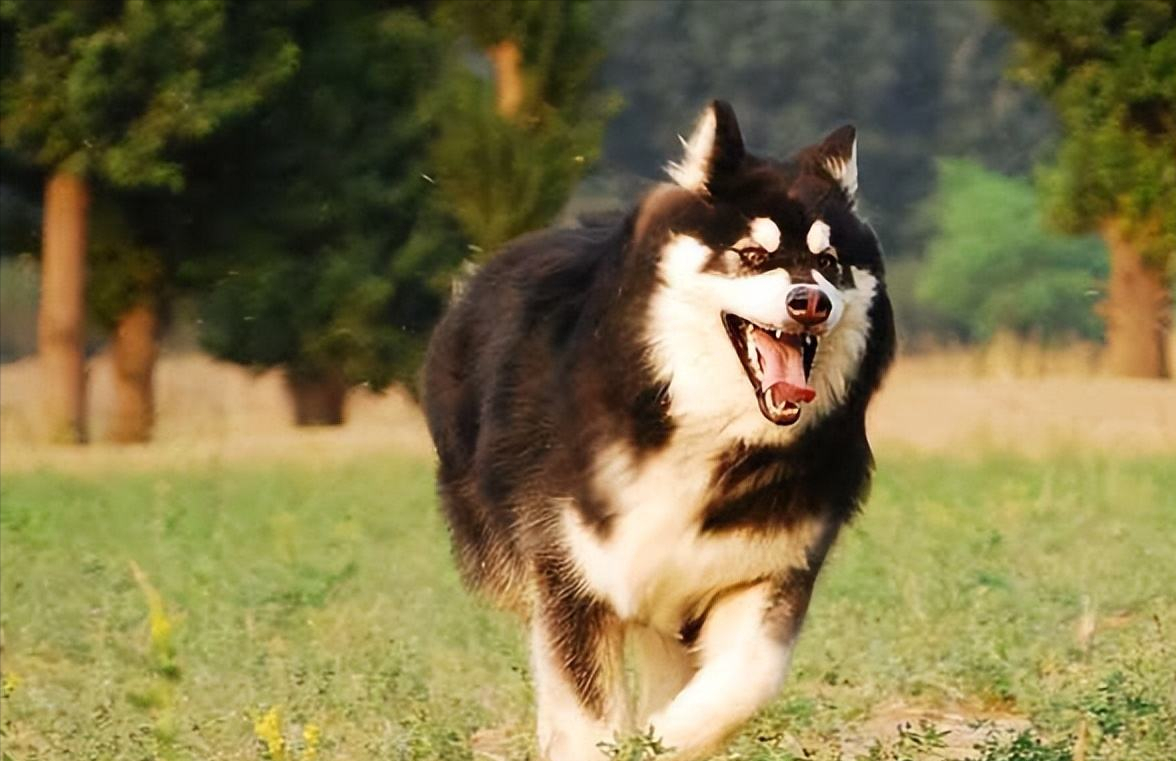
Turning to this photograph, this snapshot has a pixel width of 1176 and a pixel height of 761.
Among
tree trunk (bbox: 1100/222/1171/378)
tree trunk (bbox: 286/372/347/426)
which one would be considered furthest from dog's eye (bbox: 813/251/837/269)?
tree trunk (bbox: 286/372/347/426)

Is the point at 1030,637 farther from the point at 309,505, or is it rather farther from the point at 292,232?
the point at 292,232

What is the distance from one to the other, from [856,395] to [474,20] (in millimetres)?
17594

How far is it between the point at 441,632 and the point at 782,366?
425cm

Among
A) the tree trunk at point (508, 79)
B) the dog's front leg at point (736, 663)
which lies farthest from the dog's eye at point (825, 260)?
the tree trunk at point (508, 79)

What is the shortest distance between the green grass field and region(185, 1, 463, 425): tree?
7.39m

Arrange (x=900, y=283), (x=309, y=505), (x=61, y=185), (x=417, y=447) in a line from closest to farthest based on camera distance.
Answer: (x=309, y=505) → (x=417, y=447) → (x=61, y=185) → (x=900, y=283)

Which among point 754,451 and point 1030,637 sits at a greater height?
point 754,451

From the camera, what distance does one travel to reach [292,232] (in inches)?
907

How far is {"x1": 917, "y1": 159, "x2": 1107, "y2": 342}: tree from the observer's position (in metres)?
32.8

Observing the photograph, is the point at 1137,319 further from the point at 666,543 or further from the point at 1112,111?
the point at 666,543

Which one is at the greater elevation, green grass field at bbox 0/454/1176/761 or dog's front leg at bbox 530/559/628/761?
dog's front leg at bbox 530/559/628/761

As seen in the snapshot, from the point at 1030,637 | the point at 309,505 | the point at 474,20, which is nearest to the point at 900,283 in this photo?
the point at 474,20

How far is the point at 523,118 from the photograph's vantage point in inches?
885

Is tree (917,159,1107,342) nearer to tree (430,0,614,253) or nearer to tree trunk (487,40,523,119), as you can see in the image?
tree (430,0,614,253)
